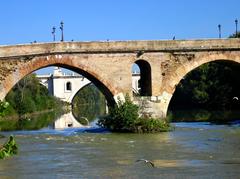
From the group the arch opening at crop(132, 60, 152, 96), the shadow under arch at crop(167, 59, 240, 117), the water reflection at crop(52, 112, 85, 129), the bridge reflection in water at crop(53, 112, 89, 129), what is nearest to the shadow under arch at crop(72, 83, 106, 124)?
the water reflection at crop(52, 112, 85, 129)

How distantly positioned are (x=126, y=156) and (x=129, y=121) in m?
8.01

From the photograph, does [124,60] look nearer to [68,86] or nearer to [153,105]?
[153,105]

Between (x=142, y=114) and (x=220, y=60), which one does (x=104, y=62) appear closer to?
(x=142, y=114)

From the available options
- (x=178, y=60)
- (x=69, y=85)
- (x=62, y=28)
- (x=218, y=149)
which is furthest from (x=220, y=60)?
(x=69, y=85)

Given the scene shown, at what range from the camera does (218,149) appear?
18578 mm

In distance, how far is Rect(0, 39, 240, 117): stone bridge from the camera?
25297 millimetres

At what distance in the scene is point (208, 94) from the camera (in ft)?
177

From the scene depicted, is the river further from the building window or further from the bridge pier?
the building window

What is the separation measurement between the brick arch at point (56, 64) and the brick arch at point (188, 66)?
2.81 m

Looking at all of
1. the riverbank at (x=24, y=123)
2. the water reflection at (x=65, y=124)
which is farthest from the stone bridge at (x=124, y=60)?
the water reflection at (x=65, y=124)

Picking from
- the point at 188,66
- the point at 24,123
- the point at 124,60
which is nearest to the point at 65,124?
the point at 24,123

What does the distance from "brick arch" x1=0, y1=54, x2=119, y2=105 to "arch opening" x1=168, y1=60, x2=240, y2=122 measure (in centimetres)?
1855

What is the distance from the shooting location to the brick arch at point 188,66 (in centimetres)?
2778

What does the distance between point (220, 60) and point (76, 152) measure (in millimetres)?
12979
